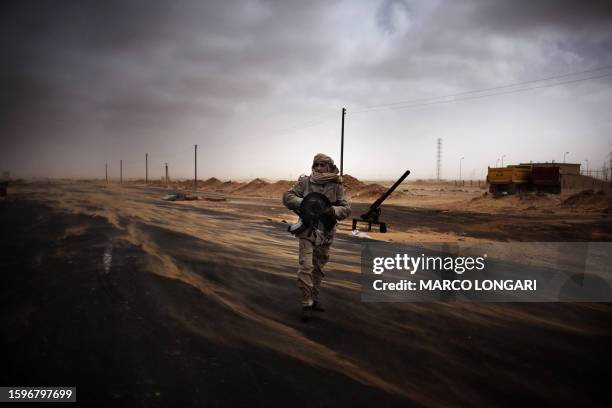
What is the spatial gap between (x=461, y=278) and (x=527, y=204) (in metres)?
22.0

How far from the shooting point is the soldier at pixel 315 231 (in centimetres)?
399

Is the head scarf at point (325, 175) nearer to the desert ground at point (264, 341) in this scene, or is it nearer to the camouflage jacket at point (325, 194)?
the camouflage jacket at point (325, 194)

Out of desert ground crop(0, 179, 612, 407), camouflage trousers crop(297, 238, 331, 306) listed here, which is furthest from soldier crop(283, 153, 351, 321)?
desert ground crop(0, 179, 612, 407)

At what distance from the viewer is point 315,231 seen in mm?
3988

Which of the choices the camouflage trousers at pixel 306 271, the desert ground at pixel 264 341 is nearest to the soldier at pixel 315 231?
the camouflage trousers at pixel 306 271

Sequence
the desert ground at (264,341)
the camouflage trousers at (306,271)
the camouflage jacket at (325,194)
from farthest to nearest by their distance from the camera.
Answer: the camouflage jacket at (325,194), the camouflage trousers at (306,271), the desert ground at (264,341)

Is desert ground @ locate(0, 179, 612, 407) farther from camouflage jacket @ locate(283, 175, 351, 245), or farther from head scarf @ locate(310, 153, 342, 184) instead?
head scarf @ locate(310, 153, 342, 184)

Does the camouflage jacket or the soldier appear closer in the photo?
the soldier

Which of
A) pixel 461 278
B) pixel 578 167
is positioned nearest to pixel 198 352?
pixel 461 278

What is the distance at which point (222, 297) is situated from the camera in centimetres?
464

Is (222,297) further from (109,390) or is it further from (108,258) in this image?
(108,258)

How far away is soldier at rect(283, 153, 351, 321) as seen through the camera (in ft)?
13.1

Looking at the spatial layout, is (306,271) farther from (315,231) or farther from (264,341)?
(264,341)

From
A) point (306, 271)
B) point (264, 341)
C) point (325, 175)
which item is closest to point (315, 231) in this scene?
point (306, 271)
